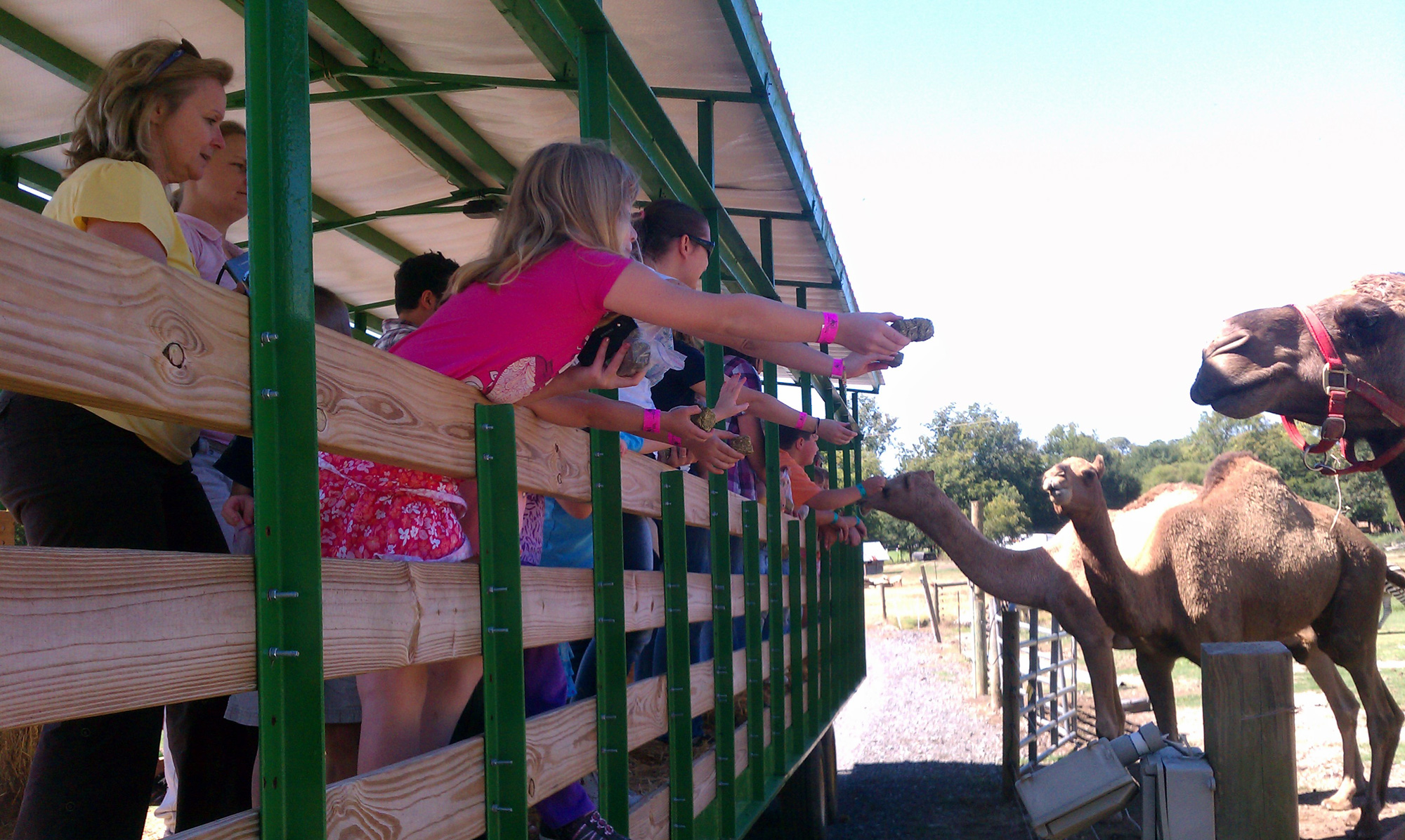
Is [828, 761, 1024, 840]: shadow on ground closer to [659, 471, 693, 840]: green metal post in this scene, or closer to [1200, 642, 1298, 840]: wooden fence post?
[659, 471, 693, 840]: green metal post

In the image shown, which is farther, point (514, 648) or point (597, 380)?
point (597, 380)

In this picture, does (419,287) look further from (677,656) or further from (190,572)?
(190,572)

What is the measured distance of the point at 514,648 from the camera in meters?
2.01

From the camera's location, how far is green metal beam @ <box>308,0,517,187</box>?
3.86 meters

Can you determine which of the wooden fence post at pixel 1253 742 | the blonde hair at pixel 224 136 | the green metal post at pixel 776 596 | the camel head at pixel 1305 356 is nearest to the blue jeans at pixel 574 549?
the blonde hair at pixel 224 136

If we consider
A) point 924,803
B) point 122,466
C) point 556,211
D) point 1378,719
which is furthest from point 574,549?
point 1378,719

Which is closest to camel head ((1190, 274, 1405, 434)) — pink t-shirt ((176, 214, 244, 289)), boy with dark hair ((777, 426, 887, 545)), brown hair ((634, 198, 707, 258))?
boy with dark hair ((777, 426, 887, 545))

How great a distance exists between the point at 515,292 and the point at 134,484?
0.77 m

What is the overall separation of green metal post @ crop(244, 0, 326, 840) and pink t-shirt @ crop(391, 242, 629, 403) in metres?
0.66

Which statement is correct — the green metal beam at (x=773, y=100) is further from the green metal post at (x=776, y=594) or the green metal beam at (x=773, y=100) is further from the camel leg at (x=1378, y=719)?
the camel leg at (x=1378, y=719)

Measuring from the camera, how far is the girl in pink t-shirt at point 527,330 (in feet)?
6.67

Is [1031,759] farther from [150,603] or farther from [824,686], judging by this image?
[150,603]

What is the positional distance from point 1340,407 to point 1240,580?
4.39m

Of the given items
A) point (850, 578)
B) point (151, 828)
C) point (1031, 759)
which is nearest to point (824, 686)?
point (850, 578)
